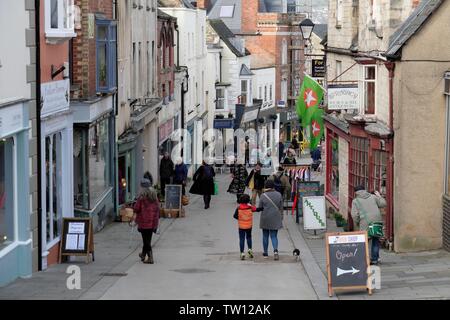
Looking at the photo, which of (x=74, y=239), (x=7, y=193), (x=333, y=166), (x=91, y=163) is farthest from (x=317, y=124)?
(x=7, y=193)

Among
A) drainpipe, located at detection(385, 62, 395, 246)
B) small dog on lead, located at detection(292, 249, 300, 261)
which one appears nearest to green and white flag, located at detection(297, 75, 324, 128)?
drainpipe, located at detection(385, 62, 395, 246)

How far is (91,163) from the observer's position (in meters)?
27.0

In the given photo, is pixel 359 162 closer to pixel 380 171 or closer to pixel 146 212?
pixel 380 171

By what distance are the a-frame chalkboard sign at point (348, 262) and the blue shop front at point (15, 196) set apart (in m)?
5.09

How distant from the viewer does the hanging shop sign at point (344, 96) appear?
28281 millimetres

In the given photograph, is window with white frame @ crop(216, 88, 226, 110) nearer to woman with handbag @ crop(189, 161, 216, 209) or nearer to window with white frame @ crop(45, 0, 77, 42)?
woman with handbag @ crop(189, 161, 216, 209)

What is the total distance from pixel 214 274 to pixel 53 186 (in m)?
3.67

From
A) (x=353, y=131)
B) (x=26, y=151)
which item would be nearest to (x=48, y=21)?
(x=26, y=151)

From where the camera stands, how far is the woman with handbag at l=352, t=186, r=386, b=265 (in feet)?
65.7

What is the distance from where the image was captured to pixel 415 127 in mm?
22656

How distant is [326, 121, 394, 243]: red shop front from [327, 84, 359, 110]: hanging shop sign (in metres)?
0.52

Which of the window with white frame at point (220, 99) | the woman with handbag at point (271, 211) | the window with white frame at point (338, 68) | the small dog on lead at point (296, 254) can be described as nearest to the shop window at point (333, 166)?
the window with white frame at point (338, 68)
